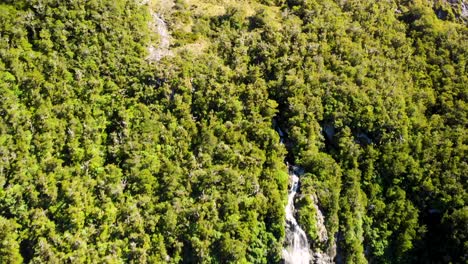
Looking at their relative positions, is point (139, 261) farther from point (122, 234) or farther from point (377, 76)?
point (377, 76)

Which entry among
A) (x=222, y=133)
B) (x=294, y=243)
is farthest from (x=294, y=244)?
(x=222, y=133)

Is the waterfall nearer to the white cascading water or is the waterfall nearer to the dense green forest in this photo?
the white cascading water

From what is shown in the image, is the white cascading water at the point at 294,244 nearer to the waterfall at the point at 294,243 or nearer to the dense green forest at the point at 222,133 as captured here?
the waterfall at the point at 294,243

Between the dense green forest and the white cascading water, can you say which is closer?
the dense green forest

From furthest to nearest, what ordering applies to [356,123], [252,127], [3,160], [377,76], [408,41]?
[408,41]
[377,76]
[356,123]
[252,127]
[3,160]

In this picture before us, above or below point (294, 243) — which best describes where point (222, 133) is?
above

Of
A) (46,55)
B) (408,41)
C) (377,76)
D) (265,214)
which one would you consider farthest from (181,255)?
(408,41)

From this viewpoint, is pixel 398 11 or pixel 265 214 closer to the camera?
pixel 265 214

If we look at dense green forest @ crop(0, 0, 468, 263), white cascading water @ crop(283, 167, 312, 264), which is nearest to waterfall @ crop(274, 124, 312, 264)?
white cascading water @ crop(283, 167, 312, 264)

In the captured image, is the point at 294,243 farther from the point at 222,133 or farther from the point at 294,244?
the point at 222,133
